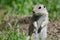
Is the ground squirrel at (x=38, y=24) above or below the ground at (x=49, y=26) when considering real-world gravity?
above

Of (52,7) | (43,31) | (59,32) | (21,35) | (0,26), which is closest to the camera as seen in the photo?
(21,35)

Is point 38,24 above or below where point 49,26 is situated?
above

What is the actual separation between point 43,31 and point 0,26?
6.62 ft

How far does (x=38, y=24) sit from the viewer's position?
A: 25.6 feet

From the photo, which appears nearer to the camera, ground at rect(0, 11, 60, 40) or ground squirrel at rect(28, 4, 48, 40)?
ground squirrel at rect(28, 4, 48, 40)

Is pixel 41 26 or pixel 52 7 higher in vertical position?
pixel 41 26

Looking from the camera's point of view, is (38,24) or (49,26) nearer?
(38,24)

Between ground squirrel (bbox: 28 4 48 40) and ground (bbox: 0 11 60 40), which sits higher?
ground squirrel (bbox: 28 4 48 40)

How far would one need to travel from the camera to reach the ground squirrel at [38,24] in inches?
295

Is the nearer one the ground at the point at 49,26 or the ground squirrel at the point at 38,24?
the ground squirrel at the point at 38,24

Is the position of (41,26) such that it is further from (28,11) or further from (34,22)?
(28,11)

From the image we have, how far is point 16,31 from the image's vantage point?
290 inches

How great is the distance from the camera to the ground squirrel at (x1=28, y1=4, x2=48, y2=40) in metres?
7.50

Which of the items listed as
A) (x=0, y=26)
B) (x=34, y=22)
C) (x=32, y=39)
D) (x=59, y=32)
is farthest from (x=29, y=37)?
(x=0, y=26)
